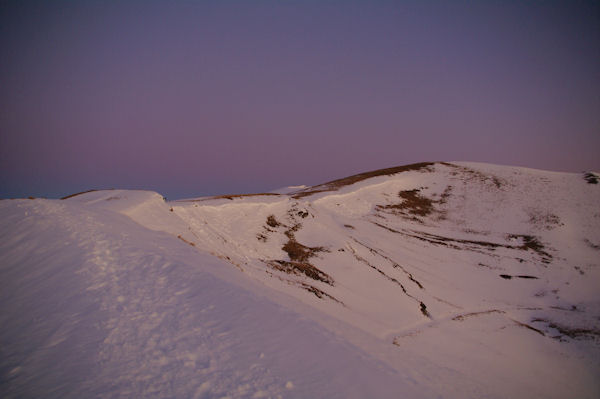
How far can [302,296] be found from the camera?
1162cm

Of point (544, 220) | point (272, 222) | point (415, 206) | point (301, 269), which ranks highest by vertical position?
point (272, 222)

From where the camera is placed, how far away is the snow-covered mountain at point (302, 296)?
392 cm

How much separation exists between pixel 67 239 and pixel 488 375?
13.7m

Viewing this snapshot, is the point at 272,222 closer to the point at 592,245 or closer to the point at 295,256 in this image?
the point at 295,256

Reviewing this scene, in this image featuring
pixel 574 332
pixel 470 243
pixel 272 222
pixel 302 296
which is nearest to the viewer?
pixel 302 296

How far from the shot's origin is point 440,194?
34625mm

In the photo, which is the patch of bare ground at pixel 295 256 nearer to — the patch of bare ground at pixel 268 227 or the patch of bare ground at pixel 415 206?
the patch of bare ground at pixel 268 227

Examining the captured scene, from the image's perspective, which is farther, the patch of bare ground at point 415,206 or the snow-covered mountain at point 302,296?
the patch of bare ground at point 415,206

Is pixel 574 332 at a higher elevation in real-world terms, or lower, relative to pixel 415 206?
lower

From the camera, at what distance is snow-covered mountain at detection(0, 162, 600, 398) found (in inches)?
154

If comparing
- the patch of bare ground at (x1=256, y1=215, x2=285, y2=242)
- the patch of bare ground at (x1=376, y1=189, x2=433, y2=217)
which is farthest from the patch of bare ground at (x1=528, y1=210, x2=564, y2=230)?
the patch of bare ground at (x1=256, y1=215, x2=285, y2=242)

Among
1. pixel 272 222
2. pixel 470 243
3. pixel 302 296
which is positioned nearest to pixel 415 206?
pixel 470 243

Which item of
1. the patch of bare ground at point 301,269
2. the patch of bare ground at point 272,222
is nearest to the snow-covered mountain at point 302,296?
the patch of bare ground at point 301,269

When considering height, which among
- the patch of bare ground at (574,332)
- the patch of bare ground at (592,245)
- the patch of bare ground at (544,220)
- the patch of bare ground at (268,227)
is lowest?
the patch of bare ground at (574,332)
